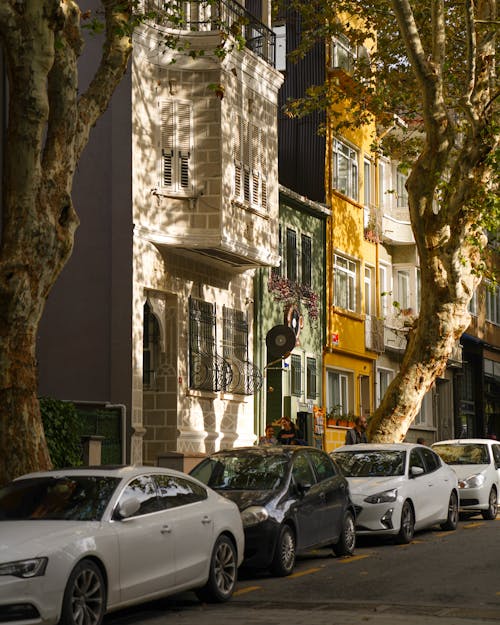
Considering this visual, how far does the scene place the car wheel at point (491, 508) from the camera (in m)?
24.7

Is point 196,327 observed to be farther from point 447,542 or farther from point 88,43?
point 447,542

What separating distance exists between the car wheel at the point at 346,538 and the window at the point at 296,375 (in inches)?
560

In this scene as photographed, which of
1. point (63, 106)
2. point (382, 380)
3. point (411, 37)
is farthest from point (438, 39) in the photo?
point (382, 380)

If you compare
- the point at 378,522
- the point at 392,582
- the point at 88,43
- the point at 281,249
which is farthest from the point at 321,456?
the point at 281,249

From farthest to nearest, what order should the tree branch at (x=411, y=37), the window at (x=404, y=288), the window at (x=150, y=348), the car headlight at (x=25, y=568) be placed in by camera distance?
1. the window at (x=404, y=288)
2. the window at (x=150, y=348)
3. the tree branch at (x=411, y=37)
4. the car headlight at (x=25, y=568)

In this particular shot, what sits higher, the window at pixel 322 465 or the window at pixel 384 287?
the window at pixel 384 287

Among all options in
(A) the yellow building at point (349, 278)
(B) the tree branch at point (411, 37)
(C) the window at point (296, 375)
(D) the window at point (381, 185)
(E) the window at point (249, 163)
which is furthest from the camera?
(D) the window at point (381, 185)

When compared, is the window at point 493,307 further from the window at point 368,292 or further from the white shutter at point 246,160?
the white shutter at point 246,160

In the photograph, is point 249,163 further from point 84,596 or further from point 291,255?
point 84,596

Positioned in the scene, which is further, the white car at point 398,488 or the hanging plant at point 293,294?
the hanging plant at point 293,294

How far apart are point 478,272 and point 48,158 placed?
13021 millimetres

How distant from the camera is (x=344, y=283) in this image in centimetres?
3584

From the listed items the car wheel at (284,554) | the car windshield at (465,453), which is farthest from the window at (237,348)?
the car wheel at (284,554)

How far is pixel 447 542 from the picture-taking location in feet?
63.8
